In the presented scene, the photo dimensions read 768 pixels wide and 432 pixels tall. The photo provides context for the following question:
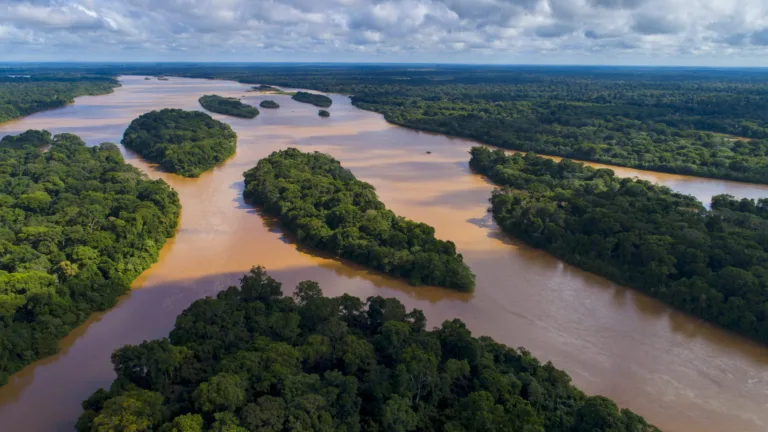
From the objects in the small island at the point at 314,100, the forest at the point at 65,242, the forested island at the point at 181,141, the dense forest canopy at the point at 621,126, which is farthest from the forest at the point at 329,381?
the small island at the point at 314,100

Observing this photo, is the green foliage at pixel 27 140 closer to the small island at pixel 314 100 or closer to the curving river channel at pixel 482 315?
the curving river channel at pixel 482 315

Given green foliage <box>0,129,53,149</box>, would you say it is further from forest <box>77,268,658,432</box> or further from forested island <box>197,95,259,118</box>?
forest <box>77,268,658,432</box>

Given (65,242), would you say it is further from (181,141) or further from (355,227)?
(181,141)

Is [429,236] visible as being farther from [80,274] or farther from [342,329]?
[80,274]

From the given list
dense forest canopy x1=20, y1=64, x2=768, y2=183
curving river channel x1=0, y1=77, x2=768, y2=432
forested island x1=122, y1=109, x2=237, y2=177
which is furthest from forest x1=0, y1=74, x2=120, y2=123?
curving river channel x1=0, y1=77, x2=768, y2=432

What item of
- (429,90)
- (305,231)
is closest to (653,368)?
(305,231)

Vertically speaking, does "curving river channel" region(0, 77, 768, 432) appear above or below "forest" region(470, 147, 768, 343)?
below

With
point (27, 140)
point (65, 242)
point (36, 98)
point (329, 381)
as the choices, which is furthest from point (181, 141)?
point (36, 98)
